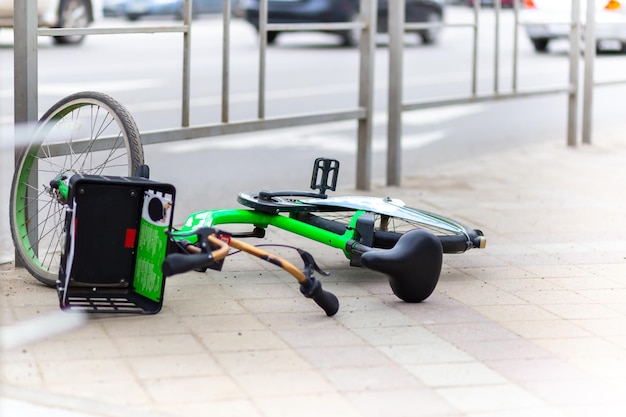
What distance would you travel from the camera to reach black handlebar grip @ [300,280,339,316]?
461 cm

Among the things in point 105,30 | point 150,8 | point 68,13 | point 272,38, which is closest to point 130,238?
point 105,30

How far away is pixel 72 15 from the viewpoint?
61.0 feet

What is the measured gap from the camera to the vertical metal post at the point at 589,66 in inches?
414

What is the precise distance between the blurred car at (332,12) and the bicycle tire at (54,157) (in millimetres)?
14295

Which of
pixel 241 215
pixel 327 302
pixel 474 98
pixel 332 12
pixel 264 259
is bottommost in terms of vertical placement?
pixel 327 302

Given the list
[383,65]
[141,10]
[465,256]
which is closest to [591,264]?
[465,256]

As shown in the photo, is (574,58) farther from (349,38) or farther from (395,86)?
(349,38)

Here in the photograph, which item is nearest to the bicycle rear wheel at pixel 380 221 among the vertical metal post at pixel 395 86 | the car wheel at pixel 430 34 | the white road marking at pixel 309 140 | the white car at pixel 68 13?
the vertical metal post at pixel 395 86

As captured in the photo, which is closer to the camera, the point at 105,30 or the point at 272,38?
the point at 105,30

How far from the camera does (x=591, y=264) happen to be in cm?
583

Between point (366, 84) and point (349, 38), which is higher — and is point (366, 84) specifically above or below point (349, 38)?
below

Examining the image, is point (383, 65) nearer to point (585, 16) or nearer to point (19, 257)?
point (585, 16)

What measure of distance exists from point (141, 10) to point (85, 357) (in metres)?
23.2

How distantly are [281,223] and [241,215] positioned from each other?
0.19 meters
